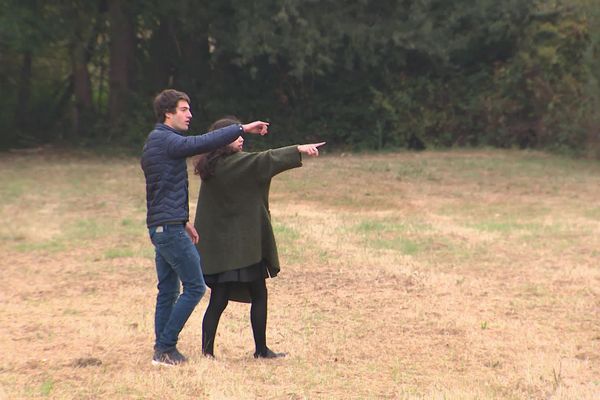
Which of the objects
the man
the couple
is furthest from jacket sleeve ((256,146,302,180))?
the man

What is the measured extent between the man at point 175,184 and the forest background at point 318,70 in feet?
53.4

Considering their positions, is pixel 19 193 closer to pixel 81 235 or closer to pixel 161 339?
pixel 81 235

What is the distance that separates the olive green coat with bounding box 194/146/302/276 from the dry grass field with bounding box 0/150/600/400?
2.29 ft

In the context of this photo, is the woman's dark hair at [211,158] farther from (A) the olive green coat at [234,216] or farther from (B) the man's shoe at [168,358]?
(B) the man's shoe at [168,358]

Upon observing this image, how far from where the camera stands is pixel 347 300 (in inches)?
336

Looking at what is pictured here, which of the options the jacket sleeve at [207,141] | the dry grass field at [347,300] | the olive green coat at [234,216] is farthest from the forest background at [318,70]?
the jacket sleeve at [207,141]

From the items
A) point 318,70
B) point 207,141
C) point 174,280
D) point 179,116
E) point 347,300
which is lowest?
point 347,300

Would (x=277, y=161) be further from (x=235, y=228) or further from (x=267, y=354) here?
(x=267, y=354)

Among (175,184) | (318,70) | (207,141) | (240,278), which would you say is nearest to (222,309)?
(240,278)

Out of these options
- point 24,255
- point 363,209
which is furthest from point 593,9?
point 24,255

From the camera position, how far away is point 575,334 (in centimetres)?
732

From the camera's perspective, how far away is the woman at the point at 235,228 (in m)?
6.05

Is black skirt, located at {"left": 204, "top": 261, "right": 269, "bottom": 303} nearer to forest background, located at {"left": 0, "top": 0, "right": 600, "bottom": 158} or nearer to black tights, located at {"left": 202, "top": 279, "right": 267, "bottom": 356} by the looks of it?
black tights, located at {"left": 202, "top": 279, "right": 267, "bottom": 356}

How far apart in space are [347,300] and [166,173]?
123 inches
